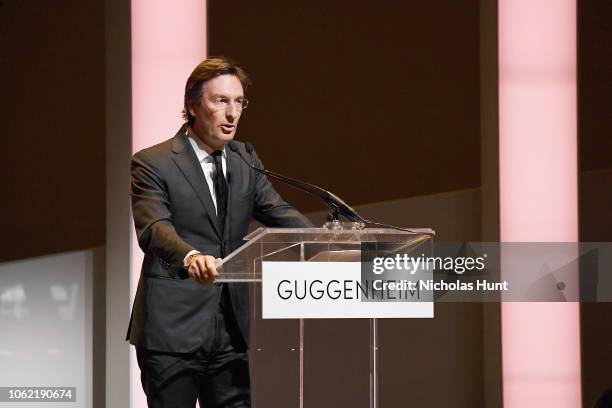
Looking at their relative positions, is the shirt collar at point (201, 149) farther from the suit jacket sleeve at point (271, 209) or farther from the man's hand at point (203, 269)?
the man's hand at point (203, 269)

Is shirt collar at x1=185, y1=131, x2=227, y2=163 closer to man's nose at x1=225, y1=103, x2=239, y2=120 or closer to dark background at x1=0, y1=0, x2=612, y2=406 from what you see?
man's nose at x1=225, y1=103, x2=239, y2=120

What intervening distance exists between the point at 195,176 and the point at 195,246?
194 millimetres

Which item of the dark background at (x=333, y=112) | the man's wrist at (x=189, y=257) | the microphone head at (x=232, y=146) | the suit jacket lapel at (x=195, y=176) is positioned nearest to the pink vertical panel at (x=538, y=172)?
the dark background at (x=333, y=112)

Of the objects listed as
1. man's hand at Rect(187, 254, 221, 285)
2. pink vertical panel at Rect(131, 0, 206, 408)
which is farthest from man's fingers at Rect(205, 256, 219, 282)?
pink vertical panel at Rect(131, 0, 206, 408)

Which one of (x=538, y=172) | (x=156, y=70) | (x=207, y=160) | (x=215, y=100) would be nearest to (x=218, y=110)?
(x=215, y=100)

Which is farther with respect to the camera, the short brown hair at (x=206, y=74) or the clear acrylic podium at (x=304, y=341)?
the short brown hair at (x=206, y=74)

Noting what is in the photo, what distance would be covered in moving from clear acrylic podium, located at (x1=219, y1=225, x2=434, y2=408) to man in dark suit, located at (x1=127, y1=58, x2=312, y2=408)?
0.59ft

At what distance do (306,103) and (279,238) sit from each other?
7.08 ft

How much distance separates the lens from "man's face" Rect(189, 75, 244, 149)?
9.69 feet

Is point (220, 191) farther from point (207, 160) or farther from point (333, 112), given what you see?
point (333, 112)

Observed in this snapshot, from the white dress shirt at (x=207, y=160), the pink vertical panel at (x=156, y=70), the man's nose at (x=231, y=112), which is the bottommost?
the white dress shirt at (x=207, y=160)

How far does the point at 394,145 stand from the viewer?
475 cm

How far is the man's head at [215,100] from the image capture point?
296cm

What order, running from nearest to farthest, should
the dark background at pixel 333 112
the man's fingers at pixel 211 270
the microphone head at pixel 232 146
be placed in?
the man's fingers at pixel 211 270 < the microphone head at pixel 232 146 < the dark background at pixel 333 112
